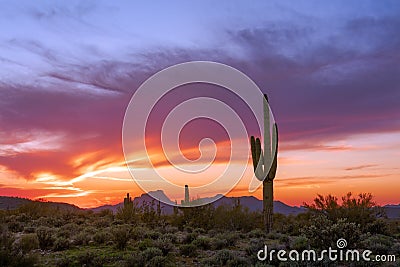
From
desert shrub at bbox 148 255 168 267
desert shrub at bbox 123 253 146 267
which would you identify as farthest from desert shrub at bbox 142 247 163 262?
desert shrub at bbox 148 255 168 267

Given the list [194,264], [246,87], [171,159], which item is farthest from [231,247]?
[246,87]

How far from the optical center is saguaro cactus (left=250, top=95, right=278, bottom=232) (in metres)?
22.4

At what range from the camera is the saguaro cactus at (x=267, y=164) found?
22391mm

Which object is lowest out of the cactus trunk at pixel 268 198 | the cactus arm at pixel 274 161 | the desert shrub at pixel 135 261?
the desert shrub at pixel 135 261

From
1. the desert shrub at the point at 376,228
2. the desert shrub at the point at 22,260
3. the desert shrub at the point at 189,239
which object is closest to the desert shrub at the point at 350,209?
the desert shrub at the point at 376,228

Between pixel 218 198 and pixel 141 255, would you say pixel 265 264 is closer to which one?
pixel 141 255

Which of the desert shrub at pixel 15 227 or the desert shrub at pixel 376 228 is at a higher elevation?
the desert shrub at pixel 376 228

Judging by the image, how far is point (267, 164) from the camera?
2247cm

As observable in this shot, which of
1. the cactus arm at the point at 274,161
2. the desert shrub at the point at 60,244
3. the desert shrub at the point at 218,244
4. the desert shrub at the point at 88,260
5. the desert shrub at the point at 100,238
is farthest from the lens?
the cactus arm at the point at 274,161

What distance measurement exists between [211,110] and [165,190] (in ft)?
23.4

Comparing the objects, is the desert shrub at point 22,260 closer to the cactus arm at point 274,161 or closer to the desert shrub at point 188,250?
the desert shrub at point 188,250

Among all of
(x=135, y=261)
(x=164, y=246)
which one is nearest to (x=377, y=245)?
(x=164, y=246)

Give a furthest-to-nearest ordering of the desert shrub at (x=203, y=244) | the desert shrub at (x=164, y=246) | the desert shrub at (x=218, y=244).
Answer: the desert shrub at (x=203, y=244)
the desert shrub at (x=218, y=244)
the desert shrub at (x=164, y=246)

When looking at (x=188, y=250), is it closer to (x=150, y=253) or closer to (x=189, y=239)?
(x=150, y=253)
